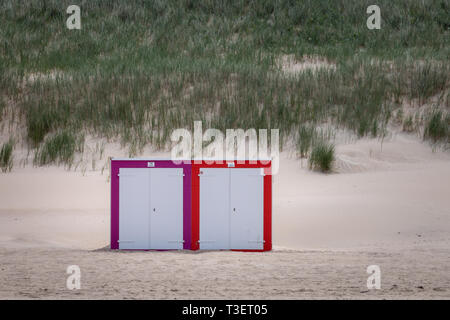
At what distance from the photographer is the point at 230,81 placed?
19.9 metres

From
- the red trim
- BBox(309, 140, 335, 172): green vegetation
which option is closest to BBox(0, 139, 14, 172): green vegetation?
BBox(309, 140, 335, 172): green vegetation

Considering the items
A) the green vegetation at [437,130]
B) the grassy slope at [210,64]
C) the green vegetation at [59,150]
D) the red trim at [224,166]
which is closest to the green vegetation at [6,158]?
the green vegetation at [59,150]

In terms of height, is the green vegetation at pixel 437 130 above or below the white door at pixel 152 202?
above

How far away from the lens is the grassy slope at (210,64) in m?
18.0

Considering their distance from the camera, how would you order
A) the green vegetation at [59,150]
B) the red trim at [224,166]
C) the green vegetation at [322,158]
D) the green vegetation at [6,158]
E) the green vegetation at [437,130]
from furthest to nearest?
the green vegetation at [437,130]
the green vegetation at [59,150]
the green vegetation at [6,158]
the green vegetation at [322,158]
the red trim at [224,166]

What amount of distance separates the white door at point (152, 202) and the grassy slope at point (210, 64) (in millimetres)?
7694

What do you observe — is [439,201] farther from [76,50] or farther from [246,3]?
[246,3]

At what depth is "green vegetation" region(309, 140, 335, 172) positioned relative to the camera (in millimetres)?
14000

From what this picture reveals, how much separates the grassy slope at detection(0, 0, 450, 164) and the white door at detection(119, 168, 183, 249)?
7.69 metres

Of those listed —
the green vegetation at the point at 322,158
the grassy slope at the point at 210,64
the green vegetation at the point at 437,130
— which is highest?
the grassy slope at the point at 210,64

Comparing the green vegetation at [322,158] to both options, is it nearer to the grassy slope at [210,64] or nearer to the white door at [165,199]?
the grassy slope at [210,64]

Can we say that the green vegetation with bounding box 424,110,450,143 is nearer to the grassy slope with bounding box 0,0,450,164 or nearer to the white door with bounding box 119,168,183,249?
the grassy slope with bounding box 0,0,450,164

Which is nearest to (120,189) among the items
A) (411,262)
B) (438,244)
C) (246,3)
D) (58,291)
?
(58,291)

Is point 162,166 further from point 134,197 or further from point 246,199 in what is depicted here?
point 246,199
